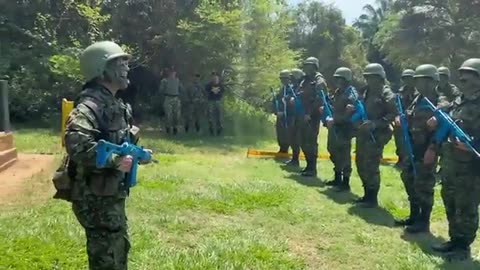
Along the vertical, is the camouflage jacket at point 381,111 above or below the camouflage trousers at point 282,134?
above

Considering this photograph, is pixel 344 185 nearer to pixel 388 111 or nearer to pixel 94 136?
pixel 388 111

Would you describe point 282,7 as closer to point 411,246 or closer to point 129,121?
point 411,246

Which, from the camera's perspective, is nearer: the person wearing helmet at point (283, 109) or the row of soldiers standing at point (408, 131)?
the row of soldiers standing at point (408, 131)

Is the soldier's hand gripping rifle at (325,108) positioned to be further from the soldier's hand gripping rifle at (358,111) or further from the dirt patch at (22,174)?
the dirt patch at (22,174)

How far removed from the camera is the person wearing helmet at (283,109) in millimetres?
12495

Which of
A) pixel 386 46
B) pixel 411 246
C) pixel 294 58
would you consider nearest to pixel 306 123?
pixel 411 246

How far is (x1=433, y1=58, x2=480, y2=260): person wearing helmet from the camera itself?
601 cm

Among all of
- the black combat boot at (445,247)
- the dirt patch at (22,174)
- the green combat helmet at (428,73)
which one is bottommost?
the black combat boot at (445,247)

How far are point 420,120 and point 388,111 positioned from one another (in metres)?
1.06

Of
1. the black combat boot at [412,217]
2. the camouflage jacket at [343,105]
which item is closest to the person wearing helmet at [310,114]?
the camouflage jacket at [343,105]

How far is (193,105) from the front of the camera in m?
17.4

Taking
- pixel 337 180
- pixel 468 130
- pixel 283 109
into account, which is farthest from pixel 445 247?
pixel 283 109

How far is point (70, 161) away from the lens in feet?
13.1

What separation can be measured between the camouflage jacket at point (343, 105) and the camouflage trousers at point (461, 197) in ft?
9.85
